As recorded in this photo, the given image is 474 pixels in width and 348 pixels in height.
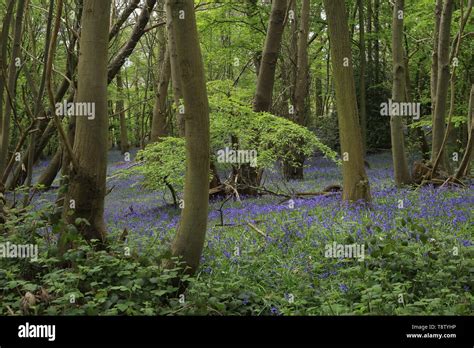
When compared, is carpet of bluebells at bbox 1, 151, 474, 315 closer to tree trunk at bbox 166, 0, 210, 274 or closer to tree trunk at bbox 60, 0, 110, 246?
tree trunk at bbox 166, 0, 210, 274

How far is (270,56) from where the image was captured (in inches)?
561

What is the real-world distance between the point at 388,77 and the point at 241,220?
21.7 meters

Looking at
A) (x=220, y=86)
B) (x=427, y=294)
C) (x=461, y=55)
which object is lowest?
(x=427, y=294)

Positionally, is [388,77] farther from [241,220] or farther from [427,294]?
[427,294]

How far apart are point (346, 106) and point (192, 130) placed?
16.9ft

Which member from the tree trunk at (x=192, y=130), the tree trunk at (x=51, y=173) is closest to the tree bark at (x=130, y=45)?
the tree trunk at (x=51, y=173)

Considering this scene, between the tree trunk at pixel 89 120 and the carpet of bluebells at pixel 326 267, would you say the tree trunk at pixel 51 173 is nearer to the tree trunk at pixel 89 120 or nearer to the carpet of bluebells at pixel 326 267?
the carpet of bluebells at pixel 326 267

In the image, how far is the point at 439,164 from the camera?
14.3 m

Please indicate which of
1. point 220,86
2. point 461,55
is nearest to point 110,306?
point 220,86

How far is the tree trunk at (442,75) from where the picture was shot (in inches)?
516

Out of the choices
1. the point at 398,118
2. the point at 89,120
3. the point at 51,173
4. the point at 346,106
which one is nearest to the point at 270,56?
the point at 398,118

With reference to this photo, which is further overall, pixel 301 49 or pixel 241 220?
pixel 301 49

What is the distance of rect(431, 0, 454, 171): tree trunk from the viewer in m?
13.1

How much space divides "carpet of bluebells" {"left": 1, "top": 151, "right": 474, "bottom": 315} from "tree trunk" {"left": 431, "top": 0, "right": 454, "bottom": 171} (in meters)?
4.23
